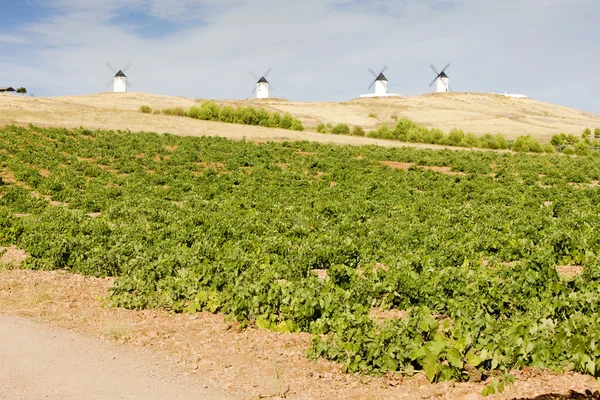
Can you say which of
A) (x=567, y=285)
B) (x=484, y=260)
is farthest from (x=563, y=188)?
(x=567, y=285)

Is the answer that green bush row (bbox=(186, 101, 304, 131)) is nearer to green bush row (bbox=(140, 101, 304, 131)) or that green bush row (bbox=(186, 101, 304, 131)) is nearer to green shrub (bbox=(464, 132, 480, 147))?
green bush row (bbox=(140, 101, 304, 131))

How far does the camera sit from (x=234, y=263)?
12422mm

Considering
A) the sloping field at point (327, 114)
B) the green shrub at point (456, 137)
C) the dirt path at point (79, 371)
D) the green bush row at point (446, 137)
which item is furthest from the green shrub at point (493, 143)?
the dirt path at point (79, 371)

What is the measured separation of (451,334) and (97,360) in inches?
231

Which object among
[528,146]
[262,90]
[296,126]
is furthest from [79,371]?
[262,90]

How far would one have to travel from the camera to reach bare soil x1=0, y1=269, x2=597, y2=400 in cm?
771

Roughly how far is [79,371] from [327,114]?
10083 cm

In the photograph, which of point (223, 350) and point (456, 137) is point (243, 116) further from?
point (223, 350)

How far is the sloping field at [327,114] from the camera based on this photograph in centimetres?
6303

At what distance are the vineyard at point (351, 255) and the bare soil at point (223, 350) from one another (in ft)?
0.92

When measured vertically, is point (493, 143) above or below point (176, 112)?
below

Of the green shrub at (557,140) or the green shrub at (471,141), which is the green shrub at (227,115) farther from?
the green shrub at (557,140)

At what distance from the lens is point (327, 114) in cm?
10675

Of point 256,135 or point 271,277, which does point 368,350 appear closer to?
point 271,277
